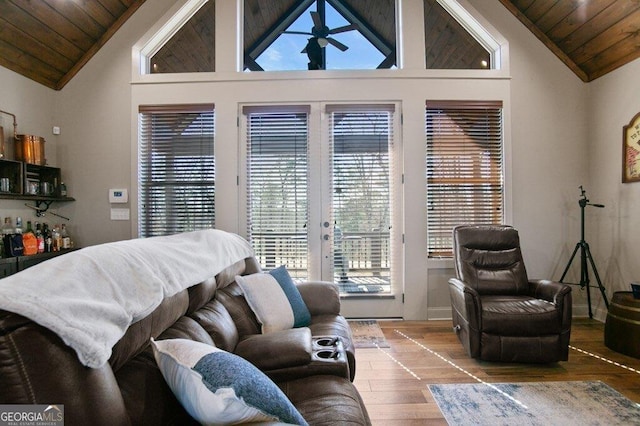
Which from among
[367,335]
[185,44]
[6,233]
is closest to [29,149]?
[6,233]

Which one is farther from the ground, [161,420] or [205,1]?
[205,1]

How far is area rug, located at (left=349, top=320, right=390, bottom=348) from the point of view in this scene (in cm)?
308

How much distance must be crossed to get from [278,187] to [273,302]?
1858mm

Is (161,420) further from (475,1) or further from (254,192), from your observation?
(475,1)

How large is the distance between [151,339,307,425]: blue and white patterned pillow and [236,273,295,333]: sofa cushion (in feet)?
3.56

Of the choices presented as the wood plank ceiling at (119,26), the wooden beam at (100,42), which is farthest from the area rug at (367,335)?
the wooden beam at (100,42)

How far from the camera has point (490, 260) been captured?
3223 millimetres

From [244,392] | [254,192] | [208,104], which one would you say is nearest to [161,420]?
[244,392]

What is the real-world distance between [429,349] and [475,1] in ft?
12.9

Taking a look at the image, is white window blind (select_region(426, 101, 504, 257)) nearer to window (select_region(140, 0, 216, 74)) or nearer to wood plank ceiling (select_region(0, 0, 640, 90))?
wood plank ceiling (select_region(0, 0, 640, 90))

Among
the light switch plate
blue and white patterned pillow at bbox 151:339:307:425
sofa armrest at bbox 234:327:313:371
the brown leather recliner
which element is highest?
the light switch plate

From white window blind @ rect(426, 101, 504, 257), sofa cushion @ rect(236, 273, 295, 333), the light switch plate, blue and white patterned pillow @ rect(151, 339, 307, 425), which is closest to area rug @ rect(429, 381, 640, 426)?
sofa cushion @ rect(236, 273, 295, 333)

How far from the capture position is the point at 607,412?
2027 mm

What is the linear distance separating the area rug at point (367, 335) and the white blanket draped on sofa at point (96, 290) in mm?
2146
